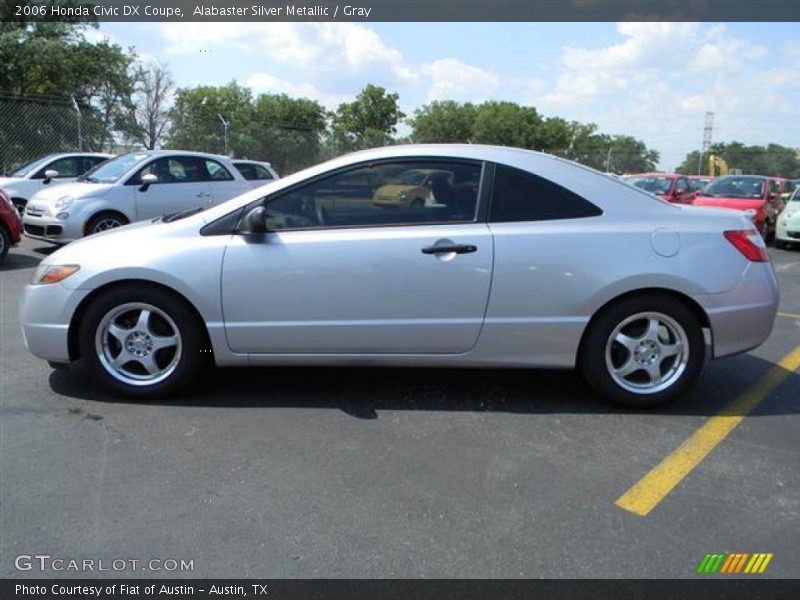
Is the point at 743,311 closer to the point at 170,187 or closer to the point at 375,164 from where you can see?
the point at 375,164

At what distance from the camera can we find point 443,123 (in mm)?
57812

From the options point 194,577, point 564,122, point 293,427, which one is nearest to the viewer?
point 194,577

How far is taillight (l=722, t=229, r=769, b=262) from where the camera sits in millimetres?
4004

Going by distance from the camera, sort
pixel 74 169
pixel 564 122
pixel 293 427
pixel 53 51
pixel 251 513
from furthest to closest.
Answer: pixel 564 122
pixel 53 51
pixel 74 169
pixel 293 427
pixel 251 513

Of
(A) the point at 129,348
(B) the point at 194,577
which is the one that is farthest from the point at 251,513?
(A) the point at 129,348

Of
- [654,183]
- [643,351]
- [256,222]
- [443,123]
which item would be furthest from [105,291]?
[443,123]

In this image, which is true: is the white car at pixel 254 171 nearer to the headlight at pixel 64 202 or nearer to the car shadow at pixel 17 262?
the headlight at pixel 64 202

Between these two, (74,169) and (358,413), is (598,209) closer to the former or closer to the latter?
(358,413)

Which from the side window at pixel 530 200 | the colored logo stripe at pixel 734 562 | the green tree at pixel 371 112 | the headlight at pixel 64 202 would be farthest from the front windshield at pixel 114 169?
the green tree at pixel 371 112

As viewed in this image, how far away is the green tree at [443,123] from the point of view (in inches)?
2168

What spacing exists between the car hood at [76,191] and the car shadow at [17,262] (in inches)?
33.6

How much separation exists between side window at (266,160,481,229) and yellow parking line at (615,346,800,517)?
5.84ft

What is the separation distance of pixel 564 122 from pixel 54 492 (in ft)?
257

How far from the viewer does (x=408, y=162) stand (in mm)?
4051
